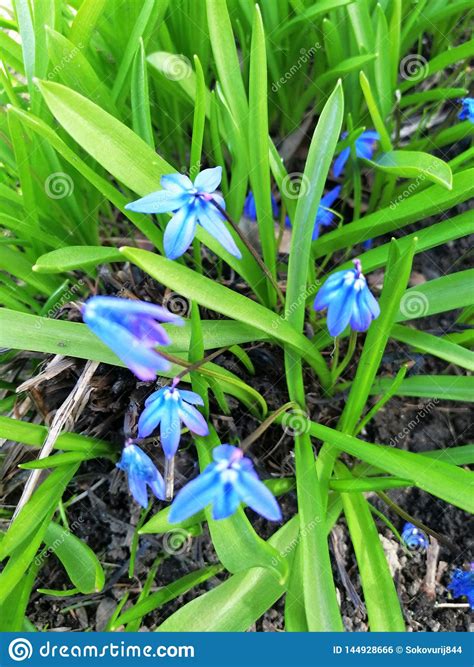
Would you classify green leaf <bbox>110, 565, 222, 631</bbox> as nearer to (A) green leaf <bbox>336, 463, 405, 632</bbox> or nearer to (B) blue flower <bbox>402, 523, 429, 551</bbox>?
(A) green leaf <bbox>336, 463, 405, 632</bbox>

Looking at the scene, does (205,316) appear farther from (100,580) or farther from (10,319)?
(100,580)

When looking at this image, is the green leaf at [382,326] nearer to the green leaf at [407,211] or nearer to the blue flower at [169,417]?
the green leaf at [407,211]

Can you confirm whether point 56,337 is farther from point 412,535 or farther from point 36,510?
point 412,535

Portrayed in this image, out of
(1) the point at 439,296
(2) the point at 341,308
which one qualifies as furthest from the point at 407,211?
(2) the point at 341,308

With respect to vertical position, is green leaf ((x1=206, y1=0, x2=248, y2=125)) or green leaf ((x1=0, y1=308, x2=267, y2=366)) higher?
green leaf ((x1=206, y1=0, x2=248, y2=125))

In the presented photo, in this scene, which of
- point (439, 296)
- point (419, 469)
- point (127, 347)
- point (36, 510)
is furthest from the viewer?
point (439, 296)

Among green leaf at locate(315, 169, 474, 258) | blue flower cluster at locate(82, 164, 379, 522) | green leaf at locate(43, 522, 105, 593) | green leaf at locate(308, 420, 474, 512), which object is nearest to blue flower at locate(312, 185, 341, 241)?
green leaf at locate(315, 169, 474, 258)
